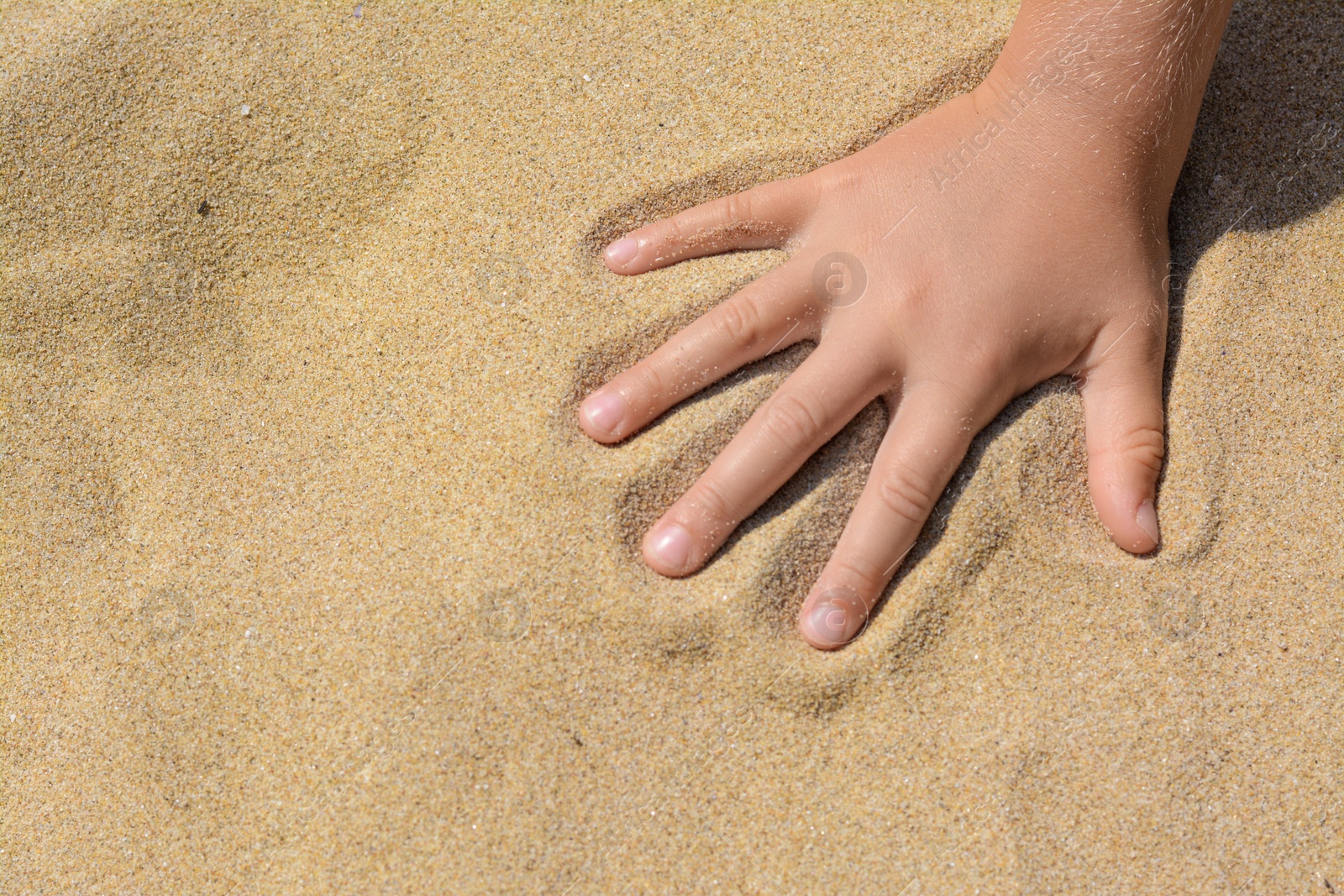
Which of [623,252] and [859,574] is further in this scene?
[623,252]

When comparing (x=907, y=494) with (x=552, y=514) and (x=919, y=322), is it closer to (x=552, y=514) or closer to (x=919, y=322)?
(x=919, y=322)

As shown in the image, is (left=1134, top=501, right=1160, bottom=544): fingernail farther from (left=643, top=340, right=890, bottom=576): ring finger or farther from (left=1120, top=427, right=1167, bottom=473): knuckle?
(left=643, top=340, right=890, bottom=576): ring finger

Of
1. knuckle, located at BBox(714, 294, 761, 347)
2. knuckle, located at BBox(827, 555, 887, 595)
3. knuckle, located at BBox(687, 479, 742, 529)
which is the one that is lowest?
knuckle, located at BBox(827, 555, 887, 595)

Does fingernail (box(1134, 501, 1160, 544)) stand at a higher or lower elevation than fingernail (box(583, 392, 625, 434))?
lower

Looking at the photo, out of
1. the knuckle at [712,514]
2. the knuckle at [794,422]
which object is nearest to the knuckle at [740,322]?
the knuckle at [794,422]

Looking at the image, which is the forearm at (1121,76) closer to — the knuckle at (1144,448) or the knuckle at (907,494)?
the knuckle at (1144,448)

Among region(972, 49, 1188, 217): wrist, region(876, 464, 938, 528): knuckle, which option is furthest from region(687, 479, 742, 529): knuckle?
region(972, 49, 1188, 217): wrist

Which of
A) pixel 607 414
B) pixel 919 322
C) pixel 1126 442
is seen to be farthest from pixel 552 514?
pixel 1126 442
